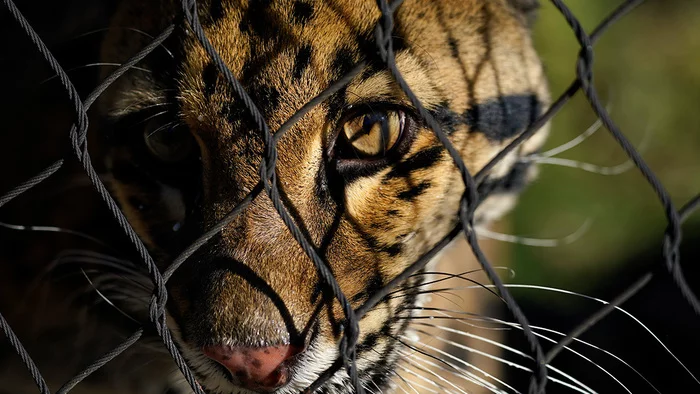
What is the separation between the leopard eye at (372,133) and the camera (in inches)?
64.2

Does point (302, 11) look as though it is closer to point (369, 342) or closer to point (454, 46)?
point (454, 46)

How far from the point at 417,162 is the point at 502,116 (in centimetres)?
30

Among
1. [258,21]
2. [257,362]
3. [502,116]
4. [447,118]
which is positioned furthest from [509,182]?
[257,362]

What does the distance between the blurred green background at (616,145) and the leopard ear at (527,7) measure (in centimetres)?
195

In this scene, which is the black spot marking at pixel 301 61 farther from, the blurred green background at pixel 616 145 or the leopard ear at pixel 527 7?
the blurred green background at pixel 616 145

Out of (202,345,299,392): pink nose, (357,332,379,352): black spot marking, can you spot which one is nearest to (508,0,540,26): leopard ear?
(357,332,379,352): black spot marking

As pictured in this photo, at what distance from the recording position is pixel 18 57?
9.20 ft

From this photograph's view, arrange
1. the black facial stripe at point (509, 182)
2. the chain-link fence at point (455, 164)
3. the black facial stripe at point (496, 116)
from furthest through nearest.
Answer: the black facial stripe at point (509, 182), the black facial stripe at point (496, 116), the chain-link fence at point (455, 164)

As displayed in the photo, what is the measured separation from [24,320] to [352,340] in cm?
169

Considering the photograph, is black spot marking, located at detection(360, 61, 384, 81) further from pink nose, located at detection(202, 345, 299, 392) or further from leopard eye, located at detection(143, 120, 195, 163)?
pink nose, located at detection(202, 345, 299, 392)

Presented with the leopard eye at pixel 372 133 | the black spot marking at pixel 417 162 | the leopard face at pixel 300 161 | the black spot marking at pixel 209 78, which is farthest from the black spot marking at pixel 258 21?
the black spot marking at pixel 417 162

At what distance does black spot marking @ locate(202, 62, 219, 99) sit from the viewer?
1.59 meters

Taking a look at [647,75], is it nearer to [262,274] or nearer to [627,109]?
[627,109]

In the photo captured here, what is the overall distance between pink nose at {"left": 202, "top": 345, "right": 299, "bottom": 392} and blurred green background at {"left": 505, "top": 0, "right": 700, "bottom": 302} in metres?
2.87
